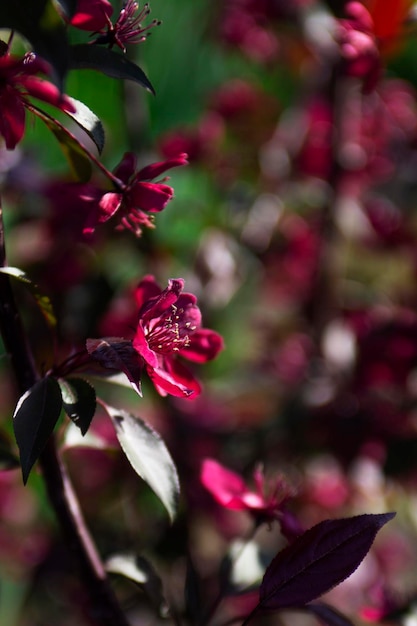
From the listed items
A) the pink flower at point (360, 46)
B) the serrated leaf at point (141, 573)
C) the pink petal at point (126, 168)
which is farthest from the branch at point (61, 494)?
the pink flower at point (360, 46)

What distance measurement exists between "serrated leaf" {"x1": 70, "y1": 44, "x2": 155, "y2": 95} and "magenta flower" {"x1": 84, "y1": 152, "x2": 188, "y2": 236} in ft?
0.28

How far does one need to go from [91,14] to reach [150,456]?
1.09 feet

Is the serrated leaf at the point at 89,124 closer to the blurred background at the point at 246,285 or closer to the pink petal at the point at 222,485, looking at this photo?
the pink petal at the point at 222,485

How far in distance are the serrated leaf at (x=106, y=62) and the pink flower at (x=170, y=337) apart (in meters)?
0.15

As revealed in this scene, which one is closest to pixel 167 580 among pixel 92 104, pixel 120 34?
pixel 120 34

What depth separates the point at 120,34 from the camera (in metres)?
0.62

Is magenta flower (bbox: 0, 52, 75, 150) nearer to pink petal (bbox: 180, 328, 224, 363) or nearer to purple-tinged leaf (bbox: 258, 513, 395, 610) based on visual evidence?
pink petal (bbox: 180, 328, 224, 363)

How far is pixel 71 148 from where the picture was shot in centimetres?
61

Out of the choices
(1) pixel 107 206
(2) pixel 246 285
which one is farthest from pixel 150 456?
(2) pixel 246 285

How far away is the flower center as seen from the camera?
2.01 ft

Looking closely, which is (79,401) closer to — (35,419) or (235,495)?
(35,419)

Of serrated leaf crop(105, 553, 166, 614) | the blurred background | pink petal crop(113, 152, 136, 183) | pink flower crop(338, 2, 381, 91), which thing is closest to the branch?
serrated leaf crop(105, 553, 166, 614)

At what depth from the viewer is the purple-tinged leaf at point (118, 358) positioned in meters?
0.52

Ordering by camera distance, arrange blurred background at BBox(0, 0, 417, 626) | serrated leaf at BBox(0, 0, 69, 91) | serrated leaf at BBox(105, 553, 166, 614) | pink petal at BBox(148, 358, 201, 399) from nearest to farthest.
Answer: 1. serrated leaf at BBox(0, 0, 69, 91)
2. pink petal at BBox(148, 358, 201, 399)
3. serrated leaf at BBox(105, 553, 166, 614)
4. blurred background at BBox(0, 0, 417, 626)
